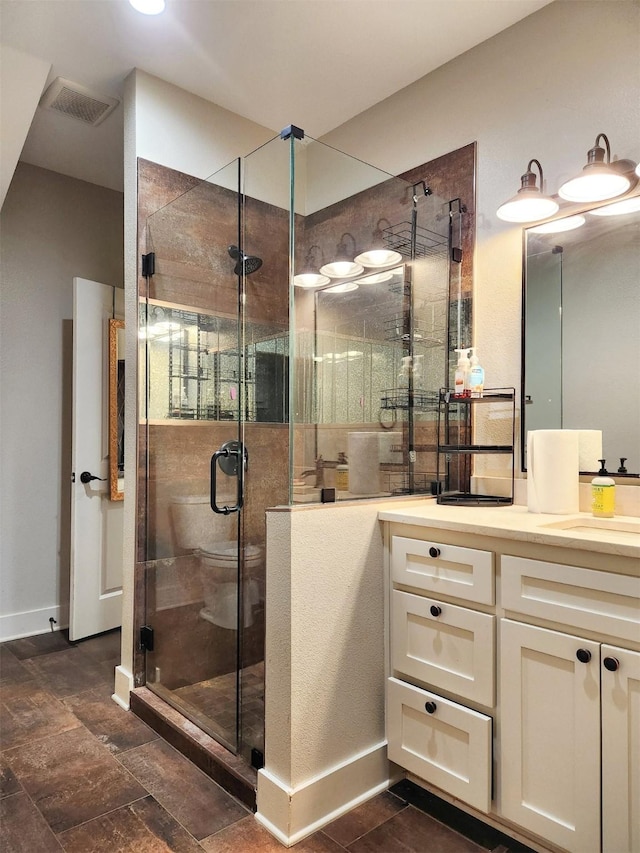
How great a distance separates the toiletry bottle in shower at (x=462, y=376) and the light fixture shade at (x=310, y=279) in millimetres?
607

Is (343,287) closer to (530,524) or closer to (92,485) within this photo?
(530,524)

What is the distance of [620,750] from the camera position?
1.26 meters

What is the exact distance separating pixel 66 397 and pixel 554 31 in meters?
3.10

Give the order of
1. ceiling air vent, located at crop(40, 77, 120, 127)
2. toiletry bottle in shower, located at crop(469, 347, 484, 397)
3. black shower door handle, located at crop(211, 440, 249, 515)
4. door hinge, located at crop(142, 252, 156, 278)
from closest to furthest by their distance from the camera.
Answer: black shower door handle, located at crop(211, 440, 249, 515), toiletry bottle in shower, located at crop(469, 347, 484, 397), door hinge, located at crop(142, 252, 156, 278), ceiling air vent, located at crop(40, 77, 120, 127)

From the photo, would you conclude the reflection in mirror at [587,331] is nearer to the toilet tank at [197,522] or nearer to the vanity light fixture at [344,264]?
the vanity light fixture at [344,264]

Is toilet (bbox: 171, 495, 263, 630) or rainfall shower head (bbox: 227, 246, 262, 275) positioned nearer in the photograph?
toilet (bbox: 171, 495, 263, 630)

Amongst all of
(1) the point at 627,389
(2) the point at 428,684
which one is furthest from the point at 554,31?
(2) the point at 428,684

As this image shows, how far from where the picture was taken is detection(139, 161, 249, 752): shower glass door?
203cm

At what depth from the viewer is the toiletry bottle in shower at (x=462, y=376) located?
212 centimetres

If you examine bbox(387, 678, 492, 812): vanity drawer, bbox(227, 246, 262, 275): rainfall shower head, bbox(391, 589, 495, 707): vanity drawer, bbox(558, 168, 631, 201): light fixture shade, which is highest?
bbox(558, 168, 631, 201): light fixture shade

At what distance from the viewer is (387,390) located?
2121mm

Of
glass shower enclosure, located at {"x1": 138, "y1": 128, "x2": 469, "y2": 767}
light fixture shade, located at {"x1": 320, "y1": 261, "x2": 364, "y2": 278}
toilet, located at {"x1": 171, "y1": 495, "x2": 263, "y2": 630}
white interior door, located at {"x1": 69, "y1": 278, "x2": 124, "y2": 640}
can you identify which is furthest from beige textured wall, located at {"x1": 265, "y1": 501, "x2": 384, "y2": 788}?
white interior door, located at {"x1": 69, "y1": 278, "x2": 124, "y2": 640}

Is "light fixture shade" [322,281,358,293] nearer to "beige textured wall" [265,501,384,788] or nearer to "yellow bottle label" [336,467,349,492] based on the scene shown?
"yellow bottle label" [336,467,349,492]

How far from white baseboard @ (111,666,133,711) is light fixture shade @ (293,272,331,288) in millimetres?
1807
